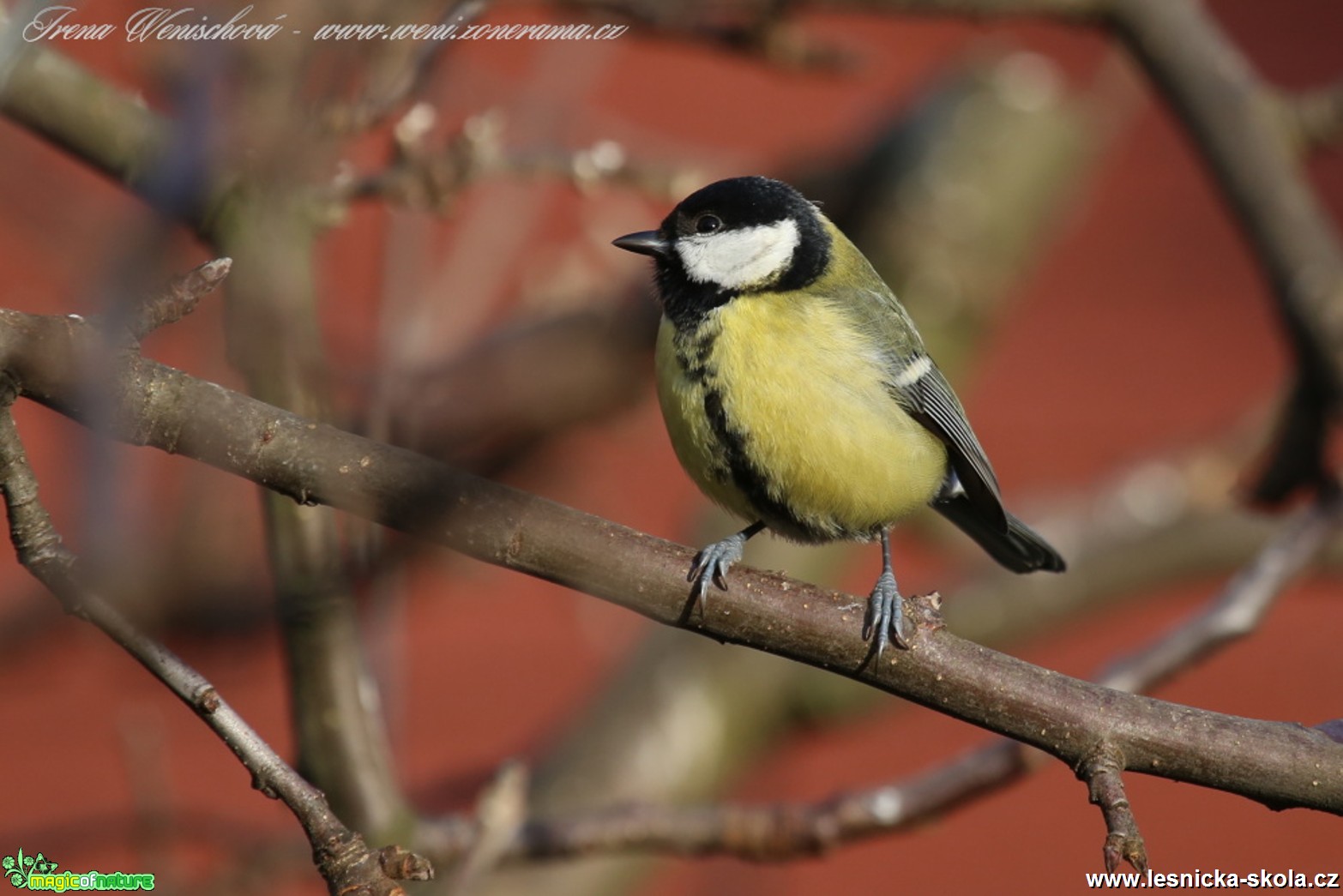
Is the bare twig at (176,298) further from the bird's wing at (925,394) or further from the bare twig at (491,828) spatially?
the bird's wing at (925,394)

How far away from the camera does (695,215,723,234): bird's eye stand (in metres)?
1.89

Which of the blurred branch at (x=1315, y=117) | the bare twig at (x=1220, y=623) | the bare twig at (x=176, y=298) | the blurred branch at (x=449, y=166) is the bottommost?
the bare twig at (x=1220, y=623)

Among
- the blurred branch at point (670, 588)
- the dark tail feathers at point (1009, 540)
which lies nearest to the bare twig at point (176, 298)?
the blurred branch at point (670, 588)

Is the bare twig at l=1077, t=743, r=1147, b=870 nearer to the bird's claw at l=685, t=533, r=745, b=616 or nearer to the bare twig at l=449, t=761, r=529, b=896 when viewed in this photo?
the bird's claw at l=685, t=533, r=745, b=616

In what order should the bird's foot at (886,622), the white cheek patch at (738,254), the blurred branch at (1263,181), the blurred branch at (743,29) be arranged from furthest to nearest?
the blurred branch at (1263,181)
the blurred branch at (743,29)
the white cheek patch at (738,254)
the bird's foot at (886,622)

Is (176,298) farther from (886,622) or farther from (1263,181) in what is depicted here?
(1263,181)

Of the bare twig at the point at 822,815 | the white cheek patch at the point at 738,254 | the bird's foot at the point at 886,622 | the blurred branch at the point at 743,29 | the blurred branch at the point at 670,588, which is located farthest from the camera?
the blurred branch at the point at 743,29

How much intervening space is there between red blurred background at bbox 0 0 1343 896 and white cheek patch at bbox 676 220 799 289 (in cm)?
79

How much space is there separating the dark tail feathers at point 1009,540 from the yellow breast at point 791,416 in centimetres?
29

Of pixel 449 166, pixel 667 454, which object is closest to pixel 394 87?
pixel 449 166

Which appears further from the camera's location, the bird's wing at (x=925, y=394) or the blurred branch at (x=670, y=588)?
the bird's wing at (x=925, y=394)

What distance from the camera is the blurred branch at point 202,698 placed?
939mm

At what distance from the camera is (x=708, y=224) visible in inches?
74.4

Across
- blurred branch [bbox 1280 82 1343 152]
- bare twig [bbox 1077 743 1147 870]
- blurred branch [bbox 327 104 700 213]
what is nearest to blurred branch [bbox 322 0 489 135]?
blurred branch [bbox 327 104 700 213]
